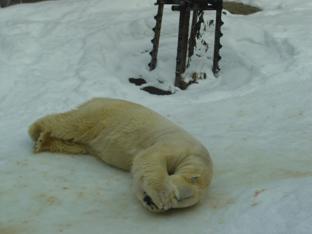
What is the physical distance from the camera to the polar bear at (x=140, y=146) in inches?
156

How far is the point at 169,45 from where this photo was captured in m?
9.83

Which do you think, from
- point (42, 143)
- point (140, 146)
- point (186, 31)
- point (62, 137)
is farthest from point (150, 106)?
point (140, 146)

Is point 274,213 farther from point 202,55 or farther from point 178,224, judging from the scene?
point 202,55

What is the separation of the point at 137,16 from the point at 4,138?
646 centimetres

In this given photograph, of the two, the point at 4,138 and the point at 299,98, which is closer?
the point at 4,138

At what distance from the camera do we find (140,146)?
16.5 feet

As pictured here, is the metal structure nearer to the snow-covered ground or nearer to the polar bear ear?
the snow-covered ground

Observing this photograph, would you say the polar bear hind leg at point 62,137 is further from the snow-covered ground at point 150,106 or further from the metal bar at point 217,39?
the metal bar at point 217,39

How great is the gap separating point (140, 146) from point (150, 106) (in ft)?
7.92

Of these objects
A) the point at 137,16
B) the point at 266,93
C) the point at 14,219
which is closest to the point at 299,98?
the point at 266,93

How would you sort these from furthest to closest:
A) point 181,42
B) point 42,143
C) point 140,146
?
point 181,42
point 42,143
point 140,146

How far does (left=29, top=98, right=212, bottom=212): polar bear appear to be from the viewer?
3.96m

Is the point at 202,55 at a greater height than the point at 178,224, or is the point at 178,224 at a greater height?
the point at 178,224

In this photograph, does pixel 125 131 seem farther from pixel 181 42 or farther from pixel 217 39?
pixel 217 39
